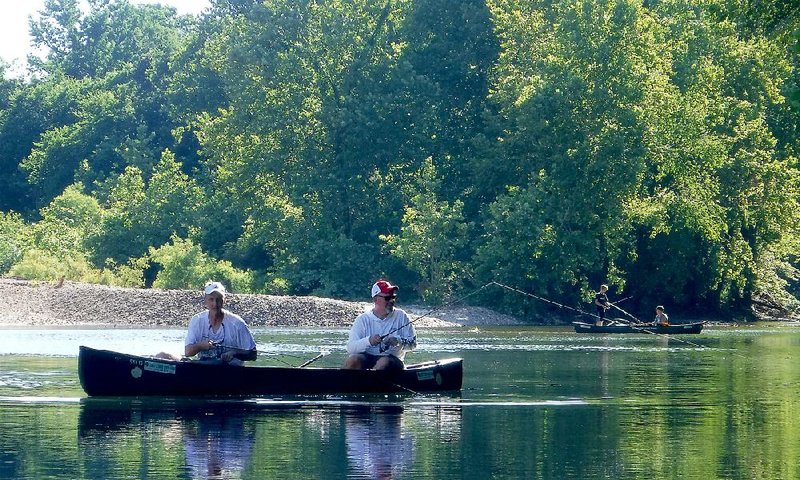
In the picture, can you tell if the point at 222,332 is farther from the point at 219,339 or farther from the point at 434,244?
the point at 434,244

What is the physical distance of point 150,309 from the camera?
187ft

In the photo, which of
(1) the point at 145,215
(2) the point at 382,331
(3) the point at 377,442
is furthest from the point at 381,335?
(1) the point at 145,215

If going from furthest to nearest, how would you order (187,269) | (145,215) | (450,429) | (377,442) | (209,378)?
1. (145,215)
2. (187,269)
3. (209,378)
4. (450,429)
5. (377,442)

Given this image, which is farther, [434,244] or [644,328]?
[434,244]

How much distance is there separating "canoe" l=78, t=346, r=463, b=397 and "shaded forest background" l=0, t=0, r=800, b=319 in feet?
105

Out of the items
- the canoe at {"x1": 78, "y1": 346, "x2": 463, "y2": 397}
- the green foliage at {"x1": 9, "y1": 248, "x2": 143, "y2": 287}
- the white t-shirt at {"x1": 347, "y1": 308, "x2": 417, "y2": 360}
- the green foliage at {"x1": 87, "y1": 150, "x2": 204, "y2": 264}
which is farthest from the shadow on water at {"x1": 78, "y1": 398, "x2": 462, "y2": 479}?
the green foliage at {"x1": 87, "y1": 150, "x2": 204, "y2": 264}

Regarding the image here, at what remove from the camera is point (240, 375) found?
822 inches

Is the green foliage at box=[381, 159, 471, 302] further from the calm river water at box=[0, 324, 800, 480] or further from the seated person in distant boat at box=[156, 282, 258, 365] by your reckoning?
the seated person in distant boat at box=[156, 282, 258, 365]

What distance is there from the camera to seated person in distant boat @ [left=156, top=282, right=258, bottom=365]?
2088cm

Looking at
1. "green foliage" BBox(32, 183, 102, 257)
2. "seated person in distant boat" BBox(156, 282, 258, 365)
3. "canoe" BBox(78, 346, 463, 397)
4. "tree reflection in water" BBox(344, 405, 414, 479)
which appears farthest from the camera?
"green foliage" BBox(32, 183, 102, 257)

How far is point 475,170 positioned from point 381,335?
1810 inches

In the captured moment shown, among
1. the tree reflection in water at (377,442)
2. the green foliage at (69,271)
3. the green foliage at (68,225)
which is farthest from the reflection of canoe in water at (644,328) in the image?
the tree reflection in water at (377,442)

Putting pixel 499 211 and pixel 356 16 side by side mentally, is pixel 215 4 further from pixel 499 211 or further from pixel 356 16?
pixel 499 211

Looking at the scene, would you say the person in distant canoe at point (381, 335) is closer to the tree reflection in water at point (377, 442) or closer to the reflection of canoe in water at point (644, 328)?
the tree reflection in water at point (377, 442)
